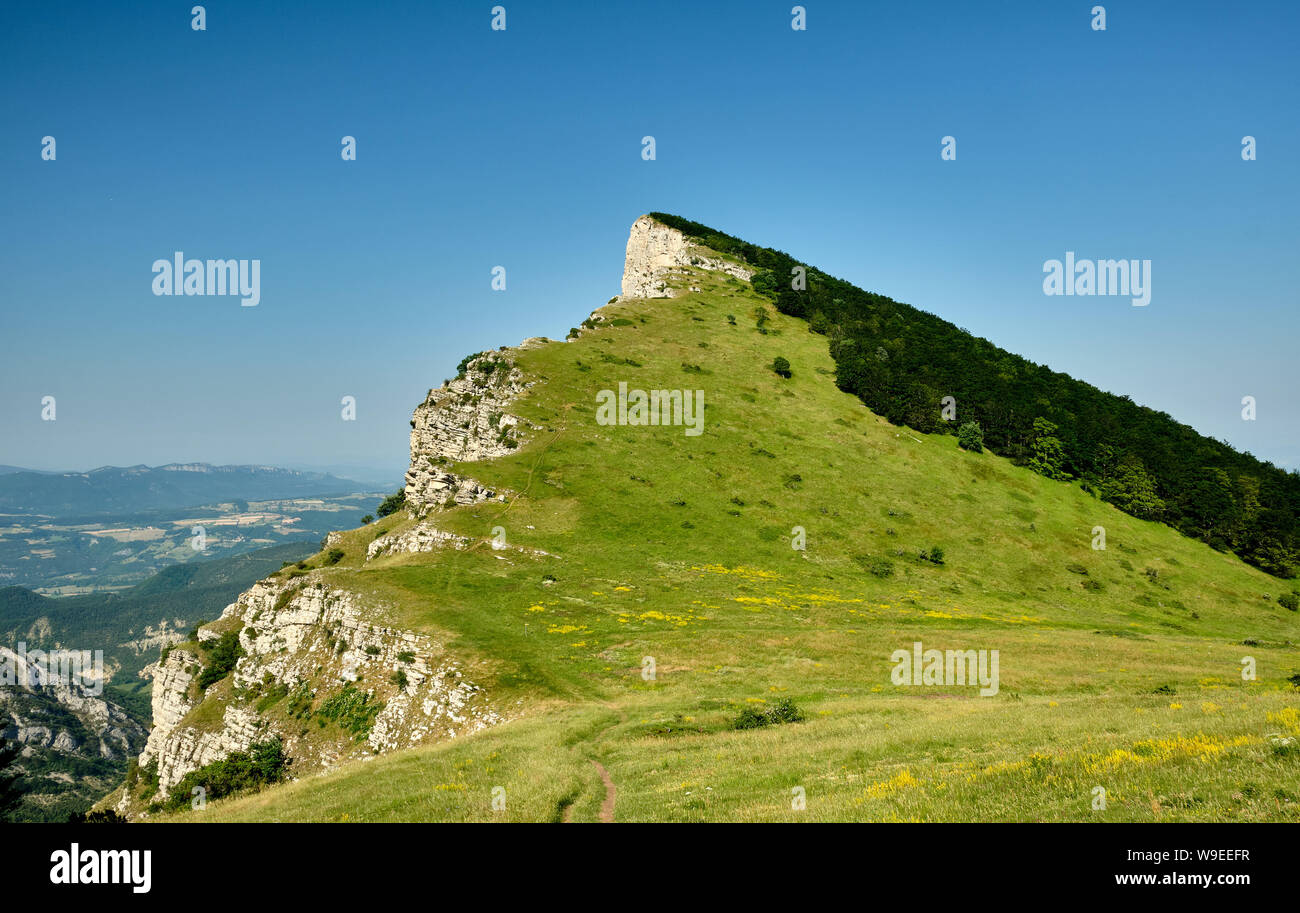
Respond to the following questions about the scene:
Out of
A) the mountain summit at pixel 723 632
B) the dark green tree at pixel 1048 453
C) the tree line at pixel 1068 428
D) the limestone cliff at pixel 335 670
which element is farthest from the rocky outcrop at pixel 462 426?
the dark green tree at pixel 1048 453

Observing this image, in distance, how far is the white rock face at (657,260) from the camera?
13729cm

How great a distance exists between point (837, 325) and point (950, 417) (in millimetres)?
35468

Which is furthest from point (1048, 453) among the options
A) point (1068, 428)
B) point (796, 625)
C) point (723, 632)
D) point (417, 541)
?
point (417, 541)

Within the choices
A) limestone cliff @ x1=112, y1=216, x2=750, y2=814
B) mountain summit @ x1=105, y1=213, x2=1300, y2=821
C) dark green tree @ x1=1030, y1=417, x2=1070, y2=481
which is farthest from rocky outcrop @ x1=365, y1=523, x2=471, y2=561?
dark green tree @ x1=1030, y1=417, x2=1070, y2=481

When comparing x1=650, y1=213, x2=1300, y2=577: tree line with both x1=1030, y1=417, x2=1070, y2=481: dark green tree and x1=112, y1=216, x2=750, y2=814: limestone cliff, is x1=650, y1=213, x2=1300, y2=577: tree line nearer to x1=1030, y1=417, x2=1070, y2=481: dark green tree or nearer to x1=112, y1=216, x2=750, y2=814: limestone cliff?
x1=1030, y1=417, x2=1070, y2=481: dark green tree

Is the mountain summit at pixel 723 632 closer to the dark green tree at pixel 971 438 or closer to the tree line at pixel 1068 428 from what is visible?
the dark green tree at pixel 971 438

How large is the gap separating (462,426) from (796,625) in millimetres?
53772

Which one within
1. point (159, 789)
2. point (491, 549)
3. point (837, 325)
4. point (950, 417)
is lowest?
point (159, 789)

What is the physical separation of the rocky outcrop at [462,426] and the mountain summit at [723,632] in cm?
48

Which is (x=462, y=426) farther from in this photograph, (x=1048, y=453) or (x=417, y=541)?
(x=1048, y=453)

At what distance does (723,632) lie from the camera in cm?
4525
